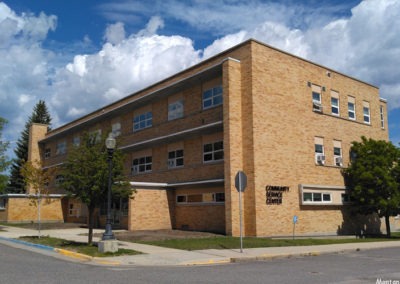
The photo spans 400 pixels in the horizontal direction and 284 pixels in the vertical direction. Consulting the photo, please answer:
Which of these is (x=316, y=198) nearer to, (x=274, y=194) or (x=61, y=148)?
(x=274, y=194)

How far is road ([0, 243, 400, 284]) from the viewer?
997cm

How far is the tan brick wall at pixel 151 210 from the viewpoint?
2645cm

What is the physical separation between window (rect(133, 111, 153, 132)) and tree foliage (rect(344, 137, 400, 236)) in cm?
1453

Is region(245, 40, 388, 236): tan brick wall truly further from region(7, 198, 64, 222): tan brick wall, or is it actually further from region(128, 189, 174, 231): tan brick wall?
region(7, 198, 64, 222): tan brick wall

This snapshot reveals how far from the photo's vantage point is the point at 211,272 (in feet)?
37.8

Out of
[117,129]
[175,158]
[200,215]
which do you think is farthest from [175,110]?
[117,129]

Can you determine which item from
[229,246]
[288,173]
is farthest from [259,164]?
[229,246]

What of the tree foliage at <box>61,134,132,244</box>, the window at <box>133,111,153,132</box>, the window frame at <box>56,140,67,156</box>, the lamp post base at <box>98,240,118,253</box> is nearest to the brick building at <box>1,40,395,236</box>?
the window at <box>133,111,153,132</box>

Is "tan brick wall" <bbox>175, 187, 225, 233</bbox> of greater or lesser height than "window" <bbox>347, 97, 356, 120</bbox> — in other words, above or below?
below

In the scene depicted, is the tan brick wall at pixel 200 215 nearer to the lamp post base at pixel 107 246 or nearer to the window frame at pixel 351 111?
the lamp post base at pixel 107 246

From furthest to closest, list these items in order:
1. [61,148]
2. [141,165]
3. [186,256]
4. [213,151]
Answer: [61,148] → [141,165] → [213,151] → [186,256]

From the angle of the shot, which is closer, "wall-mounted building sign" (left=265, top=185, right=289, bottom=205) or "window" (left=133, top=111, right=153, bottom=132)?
"wall-mounted building sign" (left=265, top=185, right=289, bottom=205)

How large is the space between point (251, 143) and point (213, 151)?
3.48 metres

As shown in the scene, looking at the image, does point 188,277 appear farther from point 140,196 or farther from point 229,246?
point 140,196
